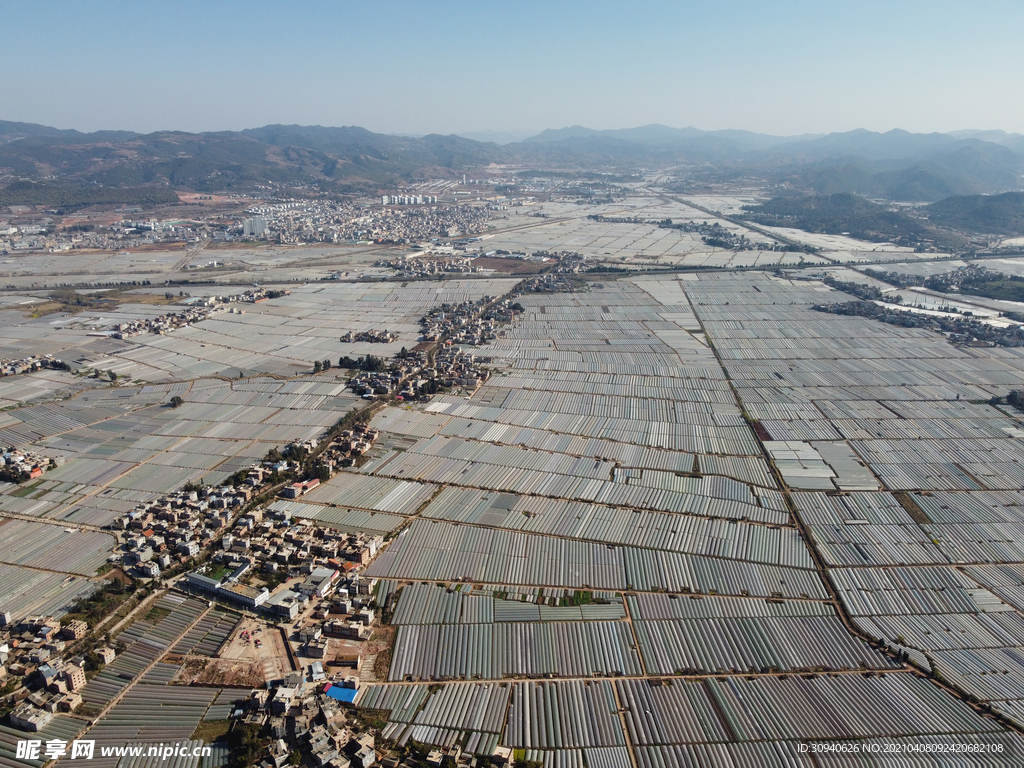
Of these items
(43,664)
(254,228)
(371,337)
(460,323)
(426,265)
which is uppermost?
(254,228)

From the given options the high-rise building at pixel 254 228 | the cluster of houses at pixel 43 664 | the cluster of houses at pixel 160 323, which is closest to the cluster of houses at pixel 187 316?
the cluster of houses at pixel 160 323

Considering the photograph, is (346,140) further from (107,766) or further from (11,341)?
(107,766)

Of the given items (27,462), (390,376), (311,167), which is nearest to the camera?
(27,462)

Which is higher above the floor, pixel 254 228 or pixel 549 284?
pixel 254 228

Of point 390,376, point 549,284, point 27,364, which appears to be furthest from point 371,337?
point 549,284

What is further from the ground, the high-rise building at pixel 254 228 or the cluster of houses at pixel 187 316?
the high-rise building at pixel 254 228

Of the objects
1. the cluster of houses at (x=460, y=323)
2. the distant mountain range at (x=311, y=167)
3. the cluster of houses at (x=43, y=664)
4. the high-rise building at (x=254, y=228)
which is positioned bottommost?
the cluster of houses at (x=460, y=323)

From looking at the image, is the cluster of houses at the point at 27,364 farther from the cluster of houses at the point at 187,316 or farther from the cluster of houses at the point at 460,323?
the cluster of houses at the point at 460,323

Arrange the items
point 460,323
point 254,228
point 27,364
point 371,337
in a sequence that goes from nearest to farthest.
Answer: point 27,364 → point 371,337 → point 460,323 → point 254,228

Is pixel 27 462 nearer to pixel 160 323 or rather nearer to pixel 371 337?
pixel 371 337

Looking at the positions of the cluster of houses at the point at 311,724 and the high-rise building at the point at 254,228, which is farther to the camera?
the high-rise building at the point at 254,228
